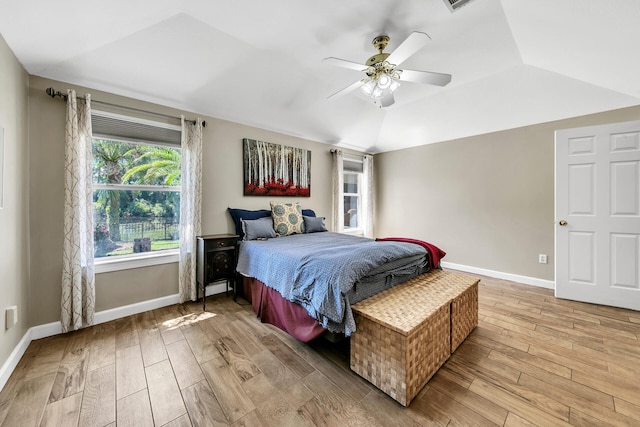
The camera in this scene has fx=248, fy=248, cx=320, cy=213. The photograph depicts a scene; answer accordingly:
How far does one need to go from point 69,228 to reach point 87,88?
1.34m

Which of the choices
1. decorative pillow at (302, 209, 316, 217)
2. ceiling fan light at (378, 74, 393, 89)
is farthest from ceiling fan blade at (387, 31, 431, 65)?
decorative pillow at (302, 209, 316, 217)

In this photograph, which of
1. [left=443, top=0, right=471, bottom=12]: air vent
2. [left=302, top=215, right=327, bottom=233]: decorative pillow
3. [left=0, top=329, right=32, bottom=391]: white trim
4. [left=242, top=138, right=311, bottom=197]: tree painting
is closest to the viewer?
[left=0, top=329, right=32, bottom=391]: white trim

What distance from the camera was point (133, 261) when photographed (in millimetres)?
2627

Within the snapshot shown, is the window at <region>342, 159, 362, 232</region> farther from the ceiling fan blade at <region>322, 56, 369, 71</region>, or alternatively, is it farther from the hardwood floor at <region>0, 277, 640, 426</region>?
the hardwood floor at <region>0, 277, 640, 426</region>

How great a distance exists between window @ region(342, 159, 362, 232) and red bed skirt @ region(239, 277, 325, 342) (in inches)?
104

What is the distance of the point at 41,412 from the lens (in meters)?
1.38

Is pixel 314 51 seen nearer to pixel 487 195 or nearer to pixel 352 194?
pixel 352 194

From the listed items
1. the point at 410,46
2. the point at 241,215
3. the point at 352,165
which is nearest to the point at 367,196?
the point at 352,165

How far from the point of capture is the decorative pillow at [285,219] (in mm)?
3324

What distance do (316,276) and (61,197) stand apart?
7.98ft

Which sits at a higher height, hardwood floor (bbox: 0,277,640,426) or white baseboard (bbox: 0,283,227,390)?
white baseboard (bbox: 0,283,227,390)

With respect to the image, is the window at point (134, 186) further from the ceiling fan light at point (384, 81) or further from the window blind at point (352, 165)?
the window blind at point (352, 165)

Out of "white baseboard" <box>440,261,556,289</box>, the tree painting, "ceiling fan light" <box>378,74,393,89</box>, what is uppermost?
"ceiling fan light" <box>378,74,393,89</box>

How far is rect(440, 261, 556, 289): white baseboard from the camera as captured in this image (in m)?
3.35
